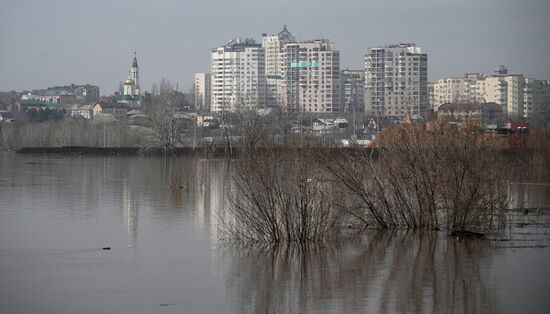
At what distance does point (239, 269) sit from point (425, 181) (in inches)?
218

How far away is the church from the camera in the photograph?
15975 cm

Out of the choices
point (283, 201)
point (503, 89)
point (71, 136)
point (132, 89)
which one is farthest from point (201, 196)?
point (132, 89)

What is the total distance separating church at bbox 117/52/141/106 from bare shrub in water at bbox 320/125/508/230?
135277 millimetres

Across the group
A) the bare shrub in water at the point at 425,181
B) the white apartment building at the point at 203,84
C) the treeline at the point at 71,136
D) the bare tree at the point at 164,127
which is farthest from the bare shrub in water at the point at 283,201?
the white apartment building at the point at 203,84

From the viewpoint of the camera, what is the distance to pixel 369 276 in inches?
595

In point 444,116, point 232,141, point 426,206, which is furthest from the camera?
point 232,141

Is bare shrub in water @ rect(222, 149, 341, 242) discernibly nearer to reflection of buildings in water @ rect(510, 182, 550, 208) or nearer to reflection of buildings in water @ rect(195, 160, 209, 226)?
reflection of buildings in water @ rect(195, 160, 209, 226)

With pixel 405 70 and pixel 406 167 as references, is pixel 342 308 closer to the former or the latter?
pixel 406 167

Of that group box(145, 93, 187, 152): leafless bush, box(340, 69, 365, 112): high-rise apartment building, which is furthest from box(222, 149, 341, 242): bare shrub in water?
box(340, 69, 365, 112): high-rise apartment building

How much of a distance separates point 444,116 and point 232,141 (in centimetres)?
4562

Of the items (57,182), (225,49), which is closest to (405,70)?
(225,49)

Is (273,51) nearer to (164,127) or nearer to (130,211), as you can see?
(164,127)

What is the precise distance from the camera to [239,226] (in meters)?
18.9

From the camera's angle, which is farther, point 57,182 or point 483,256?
point 57,182
